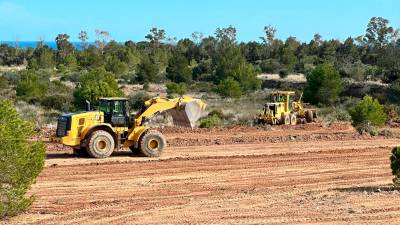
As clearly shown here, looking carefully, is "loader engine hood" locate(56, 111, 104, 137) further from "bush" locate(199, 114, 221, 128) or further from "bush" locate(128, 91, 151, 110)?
"bush" locate(128, 91, 151, 110)

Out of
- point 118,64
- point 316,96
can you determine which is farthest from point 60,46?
point 316,96

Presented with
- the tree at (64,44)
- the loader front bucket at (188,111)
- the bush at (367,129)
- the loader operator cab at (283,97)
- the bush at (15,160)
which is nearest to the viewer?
the bush at (15,160)

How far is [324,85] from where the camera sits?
167ft

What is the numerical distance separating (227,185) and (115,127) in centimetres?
604

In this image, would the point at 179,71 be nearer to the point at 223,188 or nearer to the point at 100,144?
the point at 100,144

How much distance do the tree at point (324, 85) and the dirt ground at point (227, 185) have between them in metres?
21.7

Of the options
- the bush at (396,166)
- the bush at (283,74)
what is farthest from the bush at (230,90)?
the bush at (396,166)

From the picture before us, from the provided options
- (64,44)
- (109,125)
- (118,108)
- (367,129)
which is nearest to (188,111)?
(118,108)

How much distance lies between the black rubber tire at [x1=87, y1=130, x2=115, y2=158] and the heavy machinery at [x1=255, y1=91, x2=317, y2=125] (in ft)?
48.5

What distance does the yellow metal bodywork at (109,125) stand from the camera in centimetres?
2200

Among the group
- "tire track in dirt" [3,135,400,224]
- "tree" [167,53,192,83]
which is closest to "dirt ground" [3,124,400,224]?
"tire track in dirt" [3,135,400,224]

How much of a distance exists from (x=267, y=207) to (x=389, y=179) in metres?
5.71

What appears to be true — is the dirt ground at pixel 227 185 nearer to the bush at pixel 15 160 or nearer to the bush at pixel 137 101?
the bush at pixel 15 160

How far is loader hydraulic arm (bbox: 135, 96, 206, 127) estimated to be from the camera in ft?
75.0
